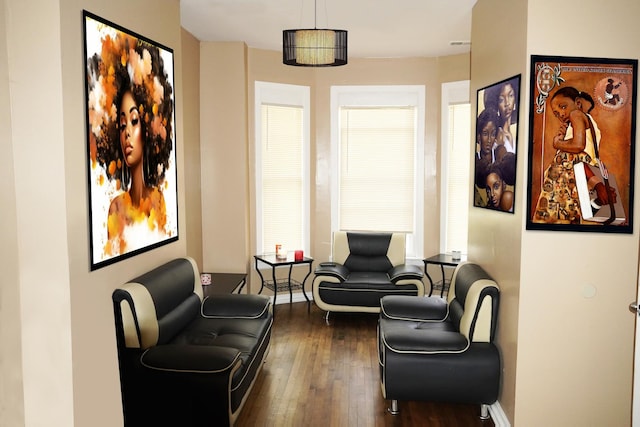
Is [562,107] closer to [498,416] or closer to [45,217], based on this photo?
[498,416]

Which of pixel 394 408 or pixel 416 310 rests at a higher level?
pixel 416 310

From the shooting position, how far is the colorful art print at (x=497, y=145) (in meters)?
3.37

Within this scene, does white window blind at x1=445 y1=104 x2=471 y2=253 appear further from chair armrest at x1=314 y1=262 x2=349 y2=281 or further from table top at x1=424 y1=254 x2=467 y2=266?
chair armrest at x1=314 y1=262 x2=349 y2=281

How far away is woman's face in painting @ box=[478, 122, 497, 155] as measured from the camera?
3.76m

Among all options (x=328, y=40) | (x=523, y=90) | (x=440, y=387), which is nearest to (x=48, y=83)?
(x=328, y=40)

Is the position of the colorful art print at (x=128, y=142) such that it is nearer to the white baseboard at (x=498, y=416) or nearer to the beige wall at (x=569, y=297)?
the beige wall at (x=569, y=297)

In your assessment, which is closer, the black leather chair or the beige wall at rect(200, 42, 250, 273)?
the black leather chair

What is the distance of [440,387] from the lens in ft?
11.4

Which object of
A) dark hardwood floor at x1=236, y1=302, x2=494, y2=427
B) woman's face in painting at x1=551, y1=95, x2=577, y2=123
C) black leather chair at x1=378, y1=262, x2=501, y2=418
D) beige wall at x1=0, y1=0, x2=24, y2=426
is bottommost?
dark hardwood floor at x1=236, y1=302, x2=494, y2=427

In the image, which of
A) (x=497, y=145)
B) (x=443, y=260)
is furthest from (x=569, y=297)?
(x=443, y=260)

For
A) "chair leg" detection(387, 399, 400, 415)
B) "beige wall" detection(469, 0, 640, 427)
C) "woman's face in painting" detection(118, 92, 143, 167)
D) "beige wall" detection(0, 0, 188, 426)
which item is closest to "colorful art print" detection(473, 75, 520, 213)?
"beige wall" detection(469, 0, 640, 427)

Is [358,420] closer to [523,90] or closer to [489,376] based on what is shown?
[489,376]

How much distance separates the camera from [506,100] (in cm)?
347

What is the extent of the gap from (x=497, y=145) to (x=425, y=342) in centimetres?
138
